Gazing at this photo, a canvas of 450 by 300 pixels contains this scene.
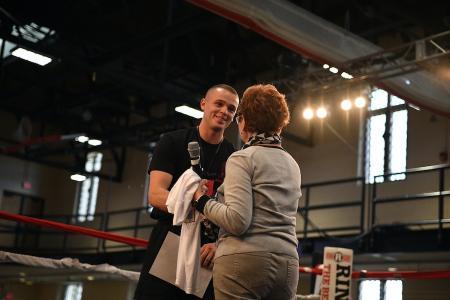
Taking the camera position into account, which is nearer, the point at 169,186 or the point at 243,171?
the point at 243,171

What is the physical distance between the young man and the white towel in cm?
6

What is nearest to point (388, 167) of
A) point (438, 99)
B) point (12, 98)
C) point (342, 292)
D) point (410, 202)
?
point (410, 202)

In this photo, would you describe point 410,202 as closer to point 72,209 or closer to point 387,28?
point 387,28

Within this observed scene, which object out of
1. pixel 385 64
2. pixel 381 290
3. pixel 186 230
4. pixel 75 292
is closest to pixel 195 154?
pixel 186 230

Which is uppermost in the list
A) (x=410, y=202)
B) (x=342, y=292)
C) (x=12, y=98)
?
(x=12, y=98)

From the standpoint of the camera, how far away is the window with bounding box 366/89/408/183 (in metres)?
11.5

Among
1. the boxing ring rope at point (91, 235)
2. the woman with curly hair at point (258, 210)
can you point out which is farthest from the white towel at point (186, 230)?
the boxing ring rope at point (91, 235)

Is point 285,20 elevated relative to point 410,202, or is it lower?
elevated

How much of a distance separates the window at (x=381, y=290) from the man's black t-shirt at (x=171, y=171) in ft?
9.91

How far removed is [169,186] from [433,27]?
8680 millimetres

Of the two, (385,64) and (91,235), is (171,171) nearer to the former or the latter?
(91,235)

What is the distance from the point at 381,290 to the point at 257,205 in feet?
16.8

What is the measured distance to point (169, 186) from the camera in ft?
8.55

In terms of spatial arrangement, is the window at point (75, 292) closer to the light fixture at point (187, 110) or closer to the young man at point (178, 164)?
the young man at point (178, 164)
